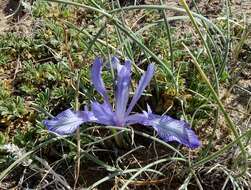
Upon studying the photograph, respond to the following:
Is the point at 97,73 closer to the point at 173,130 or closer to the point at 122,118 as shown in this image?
the point at 122,118

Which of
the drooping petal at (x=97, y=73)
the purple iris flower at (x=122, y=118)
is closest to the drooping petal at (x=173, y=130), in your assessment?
the purple iris flower at (x=122, y=118)

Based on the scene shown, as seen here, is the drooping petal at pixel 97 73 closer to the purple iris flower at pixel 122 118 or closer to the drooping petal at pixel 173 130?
the purple iris flower at pixel 122 118

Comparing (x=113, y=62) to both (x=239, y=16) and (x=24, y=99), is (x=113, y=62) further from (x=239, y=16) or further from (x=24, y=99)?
(x=239, y=16)

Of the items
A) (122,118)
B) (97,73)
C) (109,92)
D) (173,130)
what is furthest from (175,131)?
(109,92)

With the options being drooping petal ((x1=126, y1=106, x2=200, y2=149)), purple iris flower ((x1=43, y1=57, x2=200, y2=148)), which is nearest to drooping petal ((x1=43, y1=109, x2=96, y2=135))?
purple iris flower ((x1=43, y1=57, x2=200, y2=148))

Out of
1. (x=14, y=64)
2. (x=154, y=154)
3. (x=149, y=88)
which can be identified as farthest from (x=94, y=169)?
(x=14, y=64)

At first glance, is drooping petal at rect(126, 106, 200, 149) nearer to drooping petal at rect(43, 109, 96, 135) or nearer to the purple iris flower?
the purple iris flower
